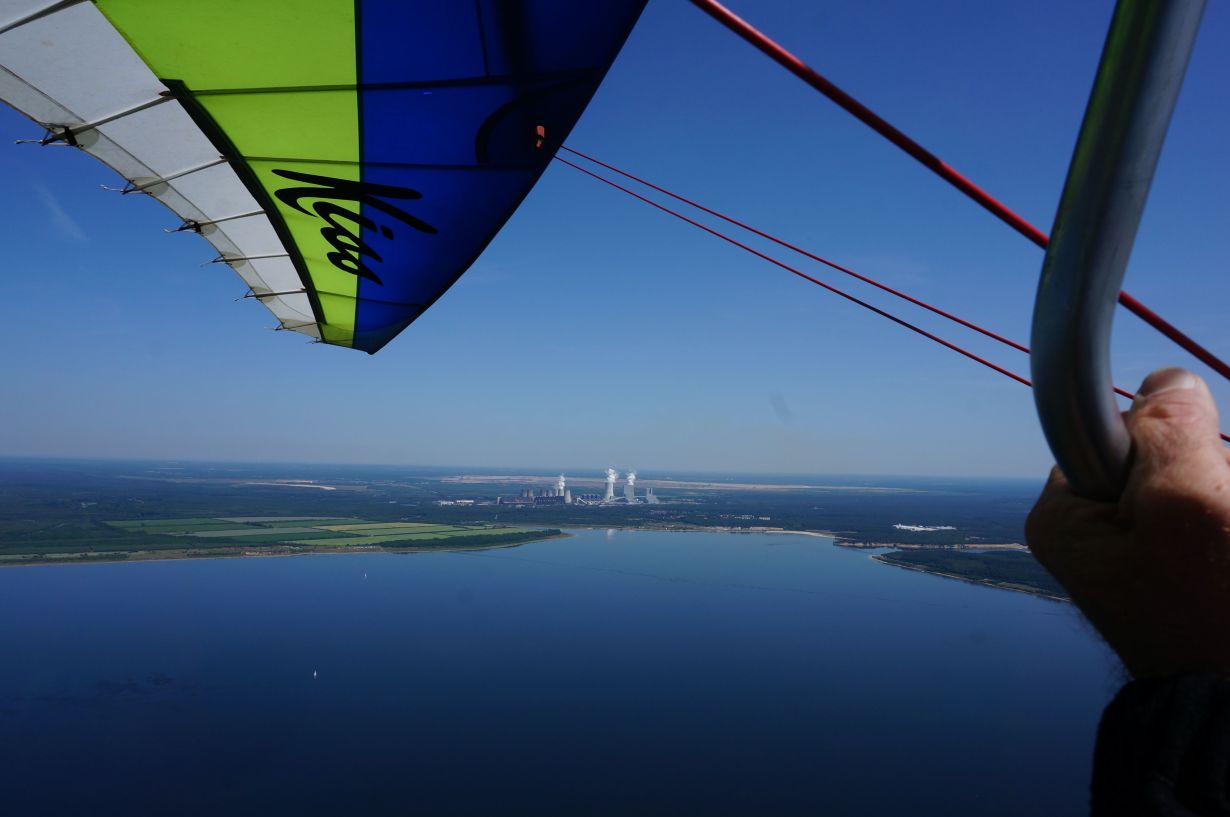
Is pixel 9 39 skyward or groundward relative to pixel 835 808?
skyward

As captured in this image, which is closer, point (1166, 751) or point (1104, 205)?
point (1104, 205)

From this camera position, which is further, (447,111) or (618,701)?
(618,701)

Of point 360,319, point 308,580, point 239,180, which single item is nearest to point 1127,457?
point 239,180

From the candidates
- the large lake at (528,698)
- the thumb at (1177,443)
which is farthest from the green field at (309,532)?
the thumb at (1177,443)

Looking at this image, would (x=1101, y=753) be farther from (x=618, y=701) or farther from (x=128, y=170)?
(x=618, y=701)

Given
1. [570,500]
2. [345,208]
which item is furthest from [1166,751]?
[570,500]

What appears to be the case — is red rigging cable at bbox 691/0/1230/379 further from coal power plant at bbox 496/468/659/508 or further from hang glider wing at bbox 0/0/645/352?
coal power plant at bbox 496/468/659/508

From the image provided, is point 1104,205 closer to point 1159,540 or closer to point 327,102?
point 1159,540

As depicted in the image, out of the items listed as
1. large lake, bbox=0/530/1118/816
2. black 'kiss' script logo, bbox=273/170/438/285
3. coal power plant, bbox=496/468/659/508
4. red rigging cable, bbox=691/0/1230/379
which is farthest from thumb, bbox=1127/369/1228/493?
coal power plant, bbox=496/468/659/508
